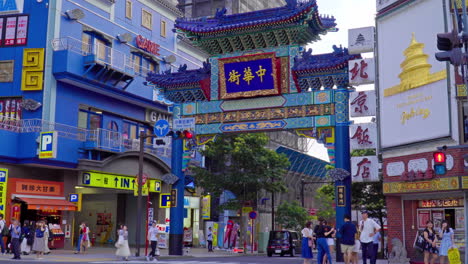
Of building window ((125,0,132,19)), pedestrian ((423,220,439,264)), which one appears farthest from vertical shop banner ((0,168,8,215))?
pedestrian ((423,220,439,264))

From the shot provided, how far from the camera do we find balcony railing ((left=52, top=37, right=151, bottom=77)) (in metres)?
33.2

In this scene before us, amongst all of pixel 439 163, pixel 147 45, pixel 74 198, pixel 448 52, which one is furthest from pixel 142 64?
pixel 448 52

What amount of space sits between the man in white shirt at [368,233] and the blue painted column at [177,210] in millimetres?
13282

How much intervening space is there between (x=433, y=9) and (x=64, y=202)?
2201 cm

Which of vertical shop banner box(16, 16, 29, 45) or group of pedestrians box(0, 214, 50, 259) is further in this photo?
vertical shop banner box(16, 16, 29, 45)

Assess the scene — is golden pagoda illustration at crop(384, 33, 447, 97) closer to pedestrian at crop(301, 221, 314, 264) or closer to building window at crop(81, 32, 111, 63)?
pedestrian at crop(301, 221, 314, 264)

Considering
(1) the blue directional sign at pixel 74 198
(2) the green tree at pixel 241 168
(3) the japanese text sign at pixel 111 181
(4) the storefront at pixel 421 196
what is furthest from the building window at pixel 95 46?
(4) the storefront at pixel 421 196

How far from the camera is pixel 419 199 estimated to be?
2447 centimetres

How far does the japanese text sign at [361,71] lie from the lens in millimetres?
25266

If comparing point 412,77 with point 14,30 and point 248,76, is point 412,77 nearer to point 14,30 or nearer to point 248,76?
point 248,76

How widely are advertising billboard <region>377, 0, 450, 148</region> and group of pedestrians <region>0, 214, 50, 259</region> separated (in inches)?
596

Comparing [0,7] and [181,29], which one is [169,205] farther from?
[0,7]

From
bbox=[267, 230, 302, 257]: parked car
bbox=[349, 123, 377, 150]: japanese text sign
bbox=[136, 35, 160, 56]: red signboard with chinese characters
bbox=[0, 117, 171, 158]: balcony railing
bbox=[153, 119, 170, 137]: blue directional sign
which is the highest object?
bbox=[136, 35, 160, 56]: red signboard with chinese characters

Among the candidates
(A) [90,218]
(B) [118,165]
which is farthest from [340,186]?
(A) [90,218]
